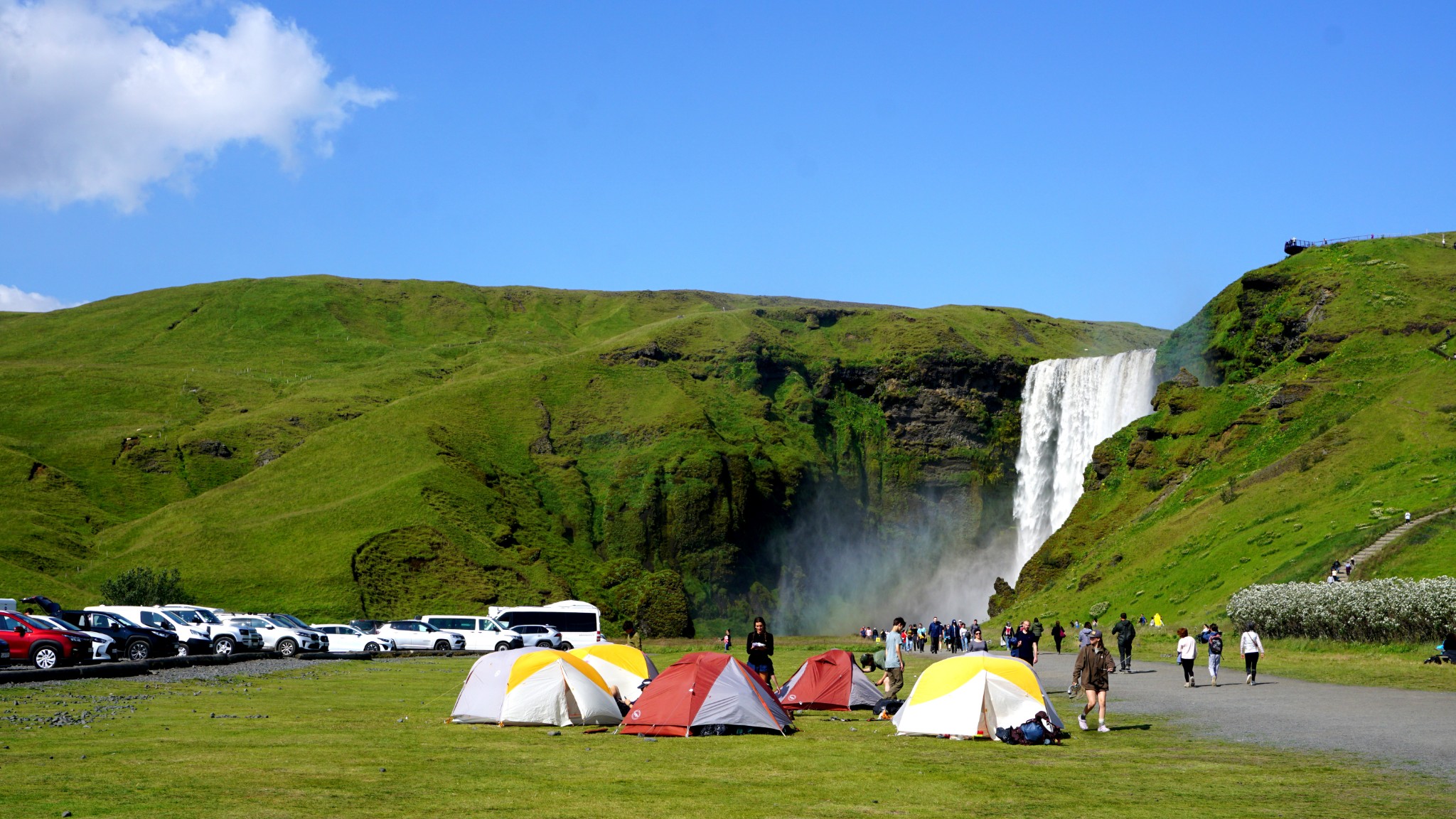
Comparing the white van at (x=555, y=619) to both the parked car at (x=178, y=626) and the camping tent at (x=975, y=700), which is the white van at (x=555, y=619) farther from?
the camping tent at (x=975, y=700)

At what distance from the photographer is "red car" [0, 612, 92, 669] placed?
3562 centimetres

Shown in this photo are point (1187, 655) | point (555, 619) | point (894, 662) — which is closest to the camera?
point (894, 662)

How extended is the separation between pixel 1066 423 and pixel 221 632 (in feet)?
254

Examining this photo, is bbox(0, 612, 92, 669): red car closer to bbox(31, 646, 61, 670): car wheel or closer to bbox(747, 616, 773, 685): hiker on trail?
bbox(31, 646, 61, 670): car wheel

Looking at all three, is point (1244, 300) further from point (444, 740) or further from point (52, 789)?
point (52, 789)

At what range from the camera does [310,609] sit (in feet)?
268

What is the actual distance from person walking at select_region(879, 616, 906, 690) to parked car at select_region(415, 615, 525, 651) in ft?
117

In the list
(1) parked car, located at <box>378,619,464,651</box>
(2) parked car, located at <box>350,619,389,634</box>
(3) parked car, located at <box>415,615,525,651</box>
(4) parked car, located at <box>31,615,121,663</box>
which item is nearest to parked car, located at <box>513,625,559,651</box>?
(3) parked car, located at <box>415,615,525,651</box>

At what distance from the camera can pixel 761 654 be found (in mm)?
24516

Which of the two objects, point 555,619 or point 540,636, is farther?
point 555,619

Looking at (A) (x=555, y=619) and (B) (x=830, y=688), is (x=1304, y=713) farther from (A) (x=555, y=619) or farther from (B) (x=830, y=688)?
(A) (x=555, y=619)

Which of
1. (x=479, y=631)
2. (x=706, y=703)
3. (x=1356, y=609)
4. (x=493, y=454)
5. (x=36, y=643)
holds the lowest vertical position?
(x=479, y=631)

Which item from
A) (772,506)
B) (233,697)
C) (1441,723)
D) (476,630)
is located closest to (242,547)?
(476,630)

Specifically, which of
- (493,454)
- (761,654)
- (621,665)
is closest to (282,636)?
(621,665)
